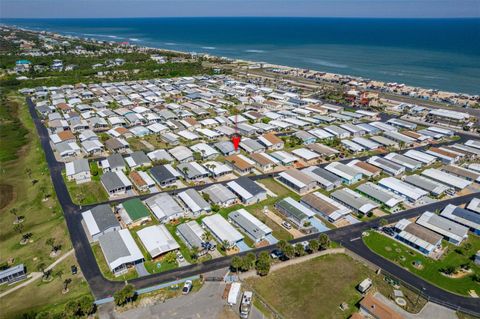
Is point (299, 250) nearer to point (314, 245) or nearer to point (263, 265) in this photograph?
point (314, 245)

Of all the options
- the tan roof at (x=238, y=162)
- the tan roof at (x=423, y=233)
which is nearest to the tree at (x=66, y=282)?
the tan roof at (x=238, y=162)

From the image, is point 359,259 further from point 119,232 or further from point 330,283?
point 119,232

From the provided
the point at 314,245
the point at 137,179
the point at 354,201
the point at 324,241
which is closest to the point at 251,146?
the point at 137,179

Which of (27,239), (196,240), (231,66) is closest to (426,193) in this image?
(196,240)

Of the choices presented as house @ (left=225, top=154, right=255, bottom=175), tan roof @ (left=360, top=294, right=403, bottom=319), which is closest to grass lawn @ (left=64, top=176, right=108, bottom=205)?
house @ (left=225, top=154, right=255, bottom=175)

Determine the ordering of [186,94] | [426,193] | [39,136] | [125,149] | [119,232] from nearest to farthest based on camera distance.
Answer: [119,232] < [426,193] < [125,149] < [39,136] < [186,94]
